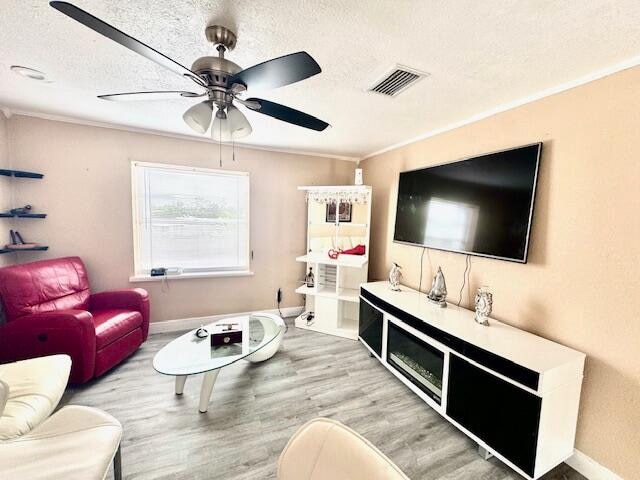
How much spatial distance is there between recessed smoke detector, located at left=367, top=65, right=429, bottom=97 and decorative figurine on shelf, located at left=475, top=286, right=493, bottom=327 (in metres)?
1.58

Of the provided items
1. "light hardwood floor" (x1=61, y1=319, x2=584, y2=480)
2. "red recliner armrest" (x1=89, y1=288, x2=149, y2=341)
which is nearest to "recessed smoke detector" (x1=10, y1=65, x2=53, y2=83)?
"red recliner armrest" (x1=89, y1=288, x2=149, y2=341)

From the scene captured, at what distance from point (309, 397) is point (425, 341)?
3.37 feet

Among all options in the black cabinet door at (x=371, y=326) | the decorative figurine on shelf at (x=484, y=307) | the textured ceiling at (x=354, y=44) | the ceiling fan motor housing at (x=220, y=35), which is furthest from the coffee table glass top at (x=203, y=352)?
the ceiling fan motor housing at (x=220, y=35)

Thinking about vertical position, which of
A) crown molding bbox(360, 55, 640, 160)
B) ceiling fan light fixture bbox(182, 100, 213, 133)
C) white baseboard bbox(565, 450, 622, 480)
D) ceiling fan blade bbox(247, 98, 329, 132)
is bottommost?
white baseboard bbox(565, 450, 622, 480)

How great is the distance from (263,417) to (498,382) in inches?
61.5

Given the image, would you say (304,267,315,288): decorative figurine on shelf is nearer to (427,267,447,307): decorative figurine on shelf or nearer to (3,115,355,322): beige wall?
(3,115,355,322): beige wall

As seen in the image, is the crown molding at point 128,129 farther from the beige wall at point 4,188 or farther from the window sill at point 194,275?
the window sill at point 194,275

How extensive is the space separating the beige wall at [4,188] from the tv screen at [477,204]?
3.93m

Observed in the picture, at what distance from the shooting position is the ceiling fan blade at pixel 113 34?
0.78 meters

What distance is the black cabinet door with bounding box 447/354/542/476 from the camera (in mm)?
1371

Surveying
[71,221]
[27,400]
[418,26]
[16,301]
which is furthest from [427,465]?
[71,221]

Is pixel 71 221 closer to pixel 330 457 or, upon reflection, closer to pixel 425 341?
pixel 330 457

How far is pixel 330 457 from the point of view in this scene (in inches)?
26.2

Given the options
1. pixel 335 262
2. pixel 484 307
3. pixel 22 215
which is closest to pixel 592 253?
pixel 484 307
